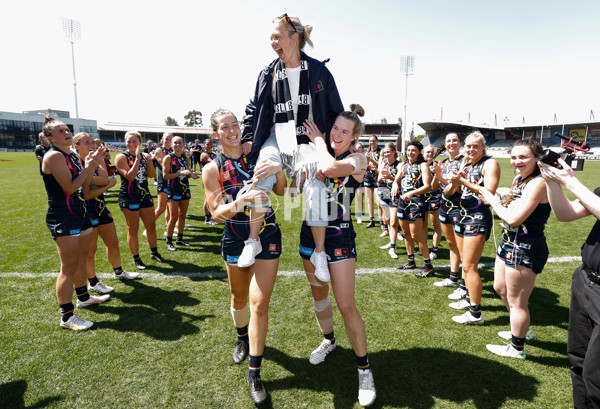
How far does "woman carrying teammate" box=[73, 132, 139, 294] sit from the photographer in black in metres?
4.93

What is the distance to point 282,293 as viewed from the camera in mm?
4809

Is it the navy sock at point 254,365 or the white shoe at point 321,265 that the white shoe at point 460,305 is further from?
the navy sock at point 254,365

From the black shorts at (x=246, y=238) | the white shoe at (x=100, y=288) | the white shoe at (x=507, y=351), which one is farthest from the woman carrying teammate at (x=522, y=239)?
the white shoe at (x=100, y=288)

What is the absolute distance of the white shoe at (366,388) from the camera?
2.62 meters

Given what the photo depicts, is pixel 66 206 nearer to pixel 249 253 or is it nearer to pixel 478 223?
pixel 249 253

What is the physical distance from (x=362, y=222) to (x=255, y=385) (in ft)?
24.8

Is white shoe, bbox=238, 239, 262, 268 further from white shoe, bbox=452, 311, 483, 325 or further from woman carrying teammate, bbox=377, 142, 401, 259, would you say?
woman carrying teammate, bbox=377, 142, 401, 259

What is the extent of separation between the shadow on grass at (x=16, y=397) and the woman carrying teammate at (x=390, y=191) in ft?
18.3

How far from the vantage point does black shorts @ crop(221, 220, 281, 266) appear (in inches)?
108

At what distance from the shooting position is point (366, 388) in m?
2.70

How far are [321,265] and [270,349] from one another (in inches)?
57.2

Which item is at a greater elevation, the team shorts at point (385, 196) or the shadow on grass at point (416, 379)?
the team shorts at point (385, 196)

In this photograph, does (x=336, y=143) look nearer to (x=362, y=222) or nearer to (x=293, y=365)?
(x=293, y=365)

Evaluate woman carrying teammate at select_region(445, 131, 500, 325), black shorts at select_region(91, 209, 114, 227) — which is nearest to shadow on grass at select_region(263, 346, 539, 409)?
woman carrying teammate at select_region(445, 131, 500, 325)
